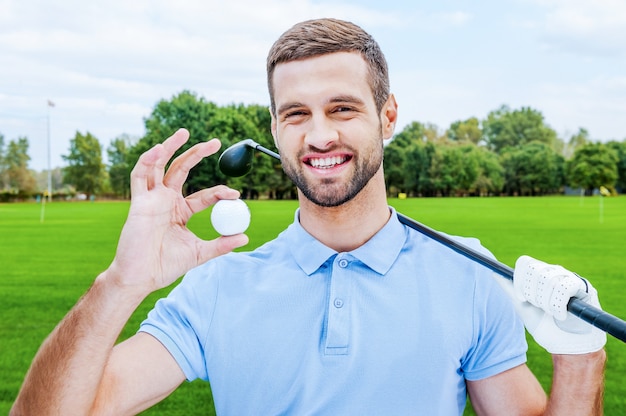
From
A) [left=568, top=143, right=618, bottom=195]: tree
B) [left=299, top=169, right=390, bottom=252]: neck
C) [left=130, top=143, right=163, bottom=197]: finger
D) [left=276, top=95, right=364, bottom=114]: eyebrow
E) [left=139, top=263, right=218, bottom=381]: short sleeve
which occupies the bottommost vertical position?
[left=139, top=263, right=218, bottom=381]: short sleeve

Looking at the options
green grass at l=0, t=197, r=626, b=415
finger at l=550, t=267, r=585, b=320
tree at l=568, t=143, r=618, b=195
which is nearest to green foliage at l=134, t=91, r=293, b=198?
green grass at l=0, t=197, r=626, b=415

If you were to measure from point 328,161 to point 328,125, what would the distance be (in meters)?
0.13

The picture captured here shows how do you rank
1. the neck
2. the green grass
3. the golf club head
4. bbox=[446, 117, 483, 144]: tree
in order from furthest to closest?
bbox=[446, 117, 483, 144]: tree
the green grass
the golf club head
the neck

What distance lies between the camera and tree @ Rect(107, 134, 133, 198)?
272 ft

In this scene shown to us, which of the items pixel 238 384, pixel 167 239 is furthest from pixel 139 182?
pixel 238 384

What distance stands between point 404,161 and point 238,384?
78.9m

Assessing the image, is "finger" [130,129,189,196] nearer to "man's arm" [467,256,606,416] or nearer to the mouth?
the mouth

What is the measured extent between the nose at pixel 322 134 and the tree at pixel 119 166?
7802 centimetres

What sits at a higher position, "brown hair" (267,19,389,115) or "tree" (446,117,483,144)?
"tree" (446,117,483,144)

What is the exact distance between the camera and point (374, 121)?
255 centimetres

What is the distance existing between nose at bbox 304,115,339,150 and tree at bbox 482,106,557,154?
386 feet

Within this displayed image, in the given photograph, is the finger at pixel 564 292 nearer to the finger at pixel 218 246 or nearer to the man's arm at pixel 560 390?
the man's arm at pixel 560 390

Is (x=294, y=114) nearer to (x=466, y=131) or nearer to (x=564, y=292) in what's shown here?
(x=564, y=292)

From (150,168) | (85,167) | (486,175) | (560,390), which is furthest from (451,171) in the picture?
(150,168)
